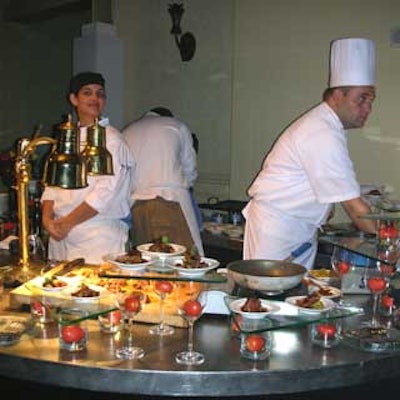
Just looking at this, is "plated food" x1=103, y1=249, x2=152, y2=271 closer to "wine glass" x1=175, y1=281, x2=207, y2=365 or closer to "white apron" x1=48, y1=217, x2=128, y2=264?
"wine glass" x1=175, y1=281, x2=207, y2=365

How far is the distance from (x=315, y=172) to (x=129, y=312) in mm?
1200

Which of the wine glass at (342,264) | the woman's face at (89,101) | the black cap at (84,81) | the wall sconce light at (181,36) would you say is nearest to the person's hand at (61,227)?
the woman's face at (89,101)

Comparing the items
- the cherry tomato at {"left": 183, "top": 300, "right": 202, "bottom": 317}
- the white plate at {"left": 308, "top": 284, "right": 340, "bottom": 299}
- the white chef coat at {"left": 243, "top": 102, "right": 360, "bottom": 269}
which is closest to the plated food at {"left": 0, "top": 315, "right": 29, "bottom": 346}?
the cherry tomato at {"left": 183, "top": 300, "right": 202, "bottom": 317}

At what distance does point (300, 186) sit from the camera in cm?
280

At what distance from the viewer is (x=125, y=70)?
5.91m

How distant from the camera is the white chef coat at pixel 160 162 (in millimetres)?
4188

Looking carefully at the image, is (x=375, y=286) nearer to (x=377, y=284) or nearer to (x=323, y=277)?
(x=377, y=284)

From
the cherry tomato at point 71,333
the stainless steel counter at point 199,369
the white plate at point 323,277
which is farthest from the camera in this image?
the white plate at point 323,277

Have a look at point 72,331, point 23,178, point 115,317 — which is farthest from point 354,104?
point 72,331

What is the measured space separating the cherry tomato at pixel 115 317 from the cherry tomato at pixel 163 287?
0.13 m

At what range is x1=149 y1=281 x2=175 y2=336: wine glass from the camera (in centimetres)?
174

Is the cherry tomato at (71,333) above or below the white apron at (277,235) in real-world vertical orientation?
below

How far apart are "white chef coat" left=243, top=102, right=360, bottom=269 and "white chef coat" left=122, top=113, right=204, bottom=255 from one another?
1.13 m

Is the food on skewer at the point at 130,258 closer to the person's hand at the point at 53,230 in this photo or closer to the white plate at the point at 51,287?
the white plate at the point at 51,287
